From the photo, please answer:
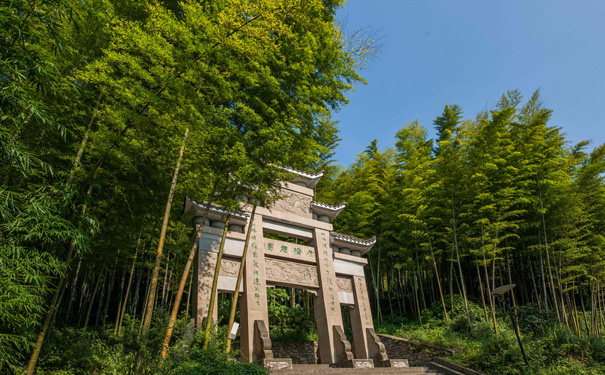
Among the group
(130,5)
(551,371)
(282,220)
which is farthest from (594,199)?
(130,5)

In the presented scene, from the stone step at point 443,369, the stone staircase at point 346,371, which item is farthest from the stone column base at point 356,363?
the stone step at point 443,369

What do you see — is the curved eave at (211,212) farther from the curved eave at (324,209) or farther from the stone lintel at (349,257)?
the stone lintel at (349,257)

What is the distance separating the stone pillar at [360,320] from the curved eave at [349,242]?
80 cm

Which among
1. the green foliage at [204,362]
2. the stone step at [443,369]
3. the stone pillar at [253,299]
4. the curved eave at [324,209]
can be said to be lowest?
the stone step at [443,369]

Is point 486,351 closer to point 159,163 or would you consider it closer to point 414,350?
point 414,350

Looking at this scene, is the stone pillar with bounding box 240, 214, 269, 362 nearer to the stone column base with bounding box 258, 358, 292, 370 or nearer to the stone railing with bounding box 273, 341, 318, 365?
the stone column base with bounding box 258, 358, 292, 370

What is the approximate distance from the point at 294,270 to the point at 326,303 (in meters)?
1.02

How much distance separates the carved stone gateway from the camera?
21.5 ft

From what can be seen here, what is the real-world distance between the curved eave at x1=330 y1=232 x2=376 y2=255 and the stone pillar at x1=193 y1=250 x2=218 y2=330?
319 centimetres

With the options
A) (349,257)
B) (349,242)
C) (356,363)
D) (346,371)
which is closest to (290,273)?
(349,257)

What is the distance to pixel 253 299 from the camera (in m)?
6.82

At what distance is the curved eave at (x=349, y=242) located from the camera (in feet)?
28.8

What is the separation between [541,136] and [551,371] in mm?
6869

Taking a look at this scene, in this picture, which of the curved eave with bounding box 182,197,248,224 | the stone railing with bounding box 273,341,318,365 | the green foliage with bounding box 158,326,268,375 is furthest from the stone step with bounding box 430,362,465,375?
the curved eave with bounding box 182,197,248,224
